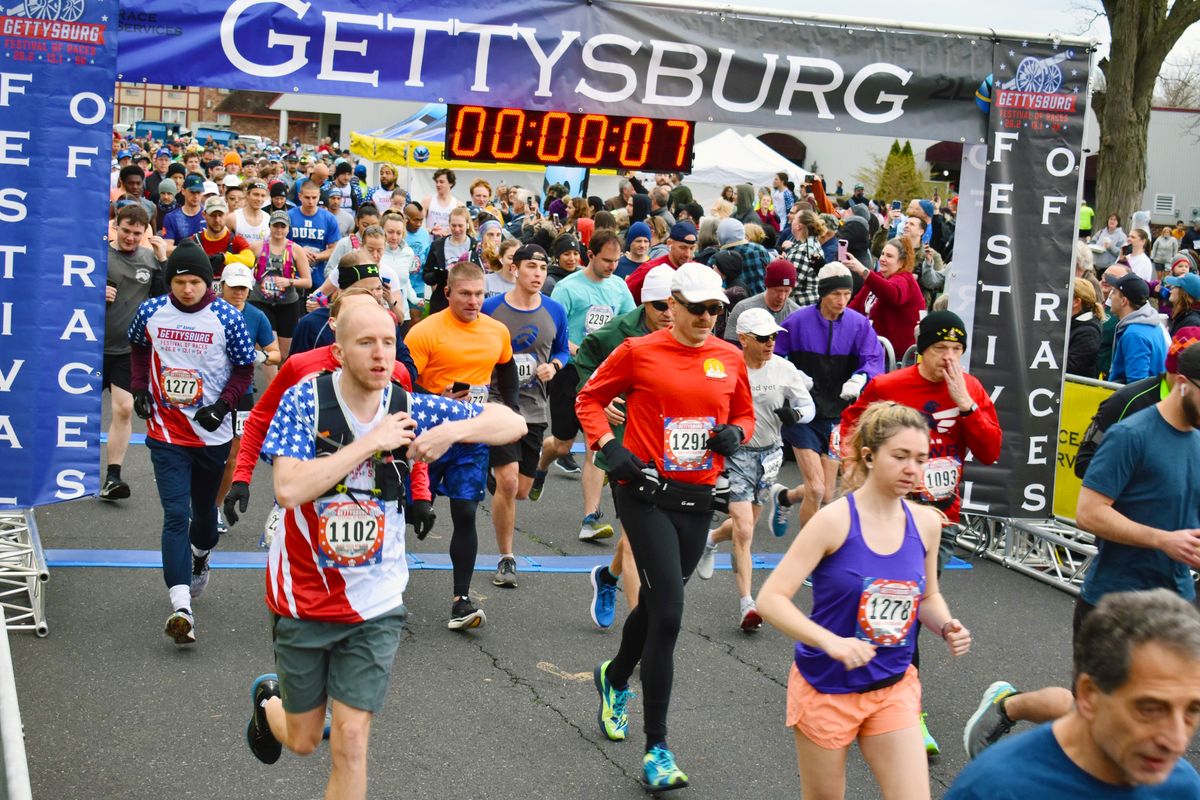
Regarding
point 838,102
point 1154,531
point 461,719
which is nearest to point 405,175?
point 838,102

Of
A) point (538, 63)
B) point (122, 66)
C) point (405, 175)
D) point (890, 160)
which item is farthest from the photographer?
point (890, 160)

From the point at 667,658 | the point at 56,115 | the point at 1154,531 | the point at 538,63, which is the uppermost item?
the point at 538,63

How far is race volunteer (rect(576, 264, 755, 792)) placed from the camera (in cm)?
576

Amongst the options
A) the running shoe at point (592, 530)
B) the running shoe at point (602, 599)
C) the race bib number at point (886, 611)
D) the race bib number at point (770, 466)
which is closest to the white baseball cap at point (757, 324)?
the race bib number at point (770, 466)

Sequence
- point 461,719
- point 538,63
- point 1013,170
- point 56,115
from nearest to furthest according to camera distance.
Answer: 1. point 461,719
2. point 56,115
3. point 538,63
4. point 1013,170

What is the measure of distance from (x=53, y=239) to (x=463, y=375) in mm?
2281

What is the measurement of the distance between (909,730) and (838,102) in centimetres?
549

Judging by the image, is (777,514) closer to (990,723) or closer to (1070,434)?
(1070,434)

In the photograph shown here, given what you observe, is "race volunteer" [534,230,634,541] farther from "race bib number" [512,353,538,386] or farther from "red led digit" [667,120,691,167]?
"red led digit" [667,120,691,167]

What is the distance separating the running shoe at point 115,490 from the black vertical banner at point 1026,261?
19.3 feet

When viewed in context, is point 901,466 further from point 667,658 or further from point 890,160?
point 890,160

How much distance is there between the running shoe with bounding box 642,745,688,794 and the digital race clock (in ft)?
14.3

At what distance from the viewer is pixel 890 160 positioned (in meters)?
41.1

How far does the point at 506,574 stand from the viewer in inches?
335
